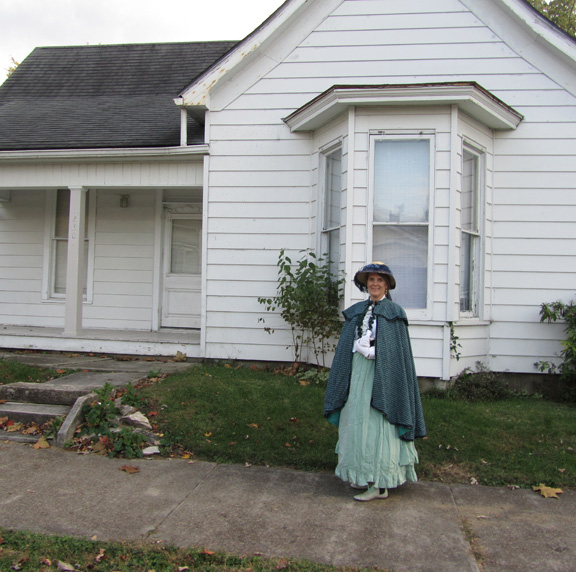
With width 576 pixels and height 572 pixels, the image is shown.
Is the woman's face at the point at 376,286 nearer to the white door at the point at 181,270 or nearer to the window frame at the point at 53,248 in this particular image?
the white door at the point at 181,270

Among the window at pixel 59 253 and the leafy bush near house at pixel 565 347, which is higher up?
the window at pixel 59 253

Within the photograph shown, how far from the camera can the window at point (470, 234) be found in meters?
7.07

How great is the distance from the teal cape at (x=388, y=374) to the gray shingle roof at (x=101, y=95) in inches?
204

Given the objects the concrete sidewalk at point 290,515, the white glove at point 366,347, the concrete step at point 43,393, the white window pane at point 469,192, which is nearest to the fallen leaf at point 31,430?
the concrete step at point 43,393

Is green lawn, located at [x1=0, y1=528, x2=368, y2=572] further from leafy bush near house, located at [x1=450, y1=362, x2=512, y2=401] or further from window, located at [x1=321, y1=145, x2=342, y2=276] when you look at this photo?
window, located at [x1=321, y1=145, x2=342, y2=276]

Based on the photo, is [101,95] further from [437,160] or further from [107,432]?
[107,432]

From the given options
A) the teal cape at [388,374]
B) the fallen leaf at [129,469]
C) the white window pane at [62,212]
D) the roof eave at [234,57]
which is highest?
the roof eave at [234,57]

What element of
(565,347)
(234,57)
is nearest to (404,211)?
(565,347)

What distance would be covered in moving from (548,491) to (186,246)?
6.91 metres

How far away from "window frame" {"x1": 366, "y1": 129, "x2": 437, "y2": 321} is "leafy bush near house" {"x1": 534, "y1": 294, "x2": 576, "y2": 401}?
1597mm

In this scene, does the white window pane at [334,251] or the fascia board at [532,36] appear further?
the white window pane at [334,251]

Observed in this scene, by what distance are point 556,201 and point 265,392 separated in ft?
14.3

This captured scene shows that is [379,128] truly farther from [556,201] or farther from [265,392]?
[265,392]

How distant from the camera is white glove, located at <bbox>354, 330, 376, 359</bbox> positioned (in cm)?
401
